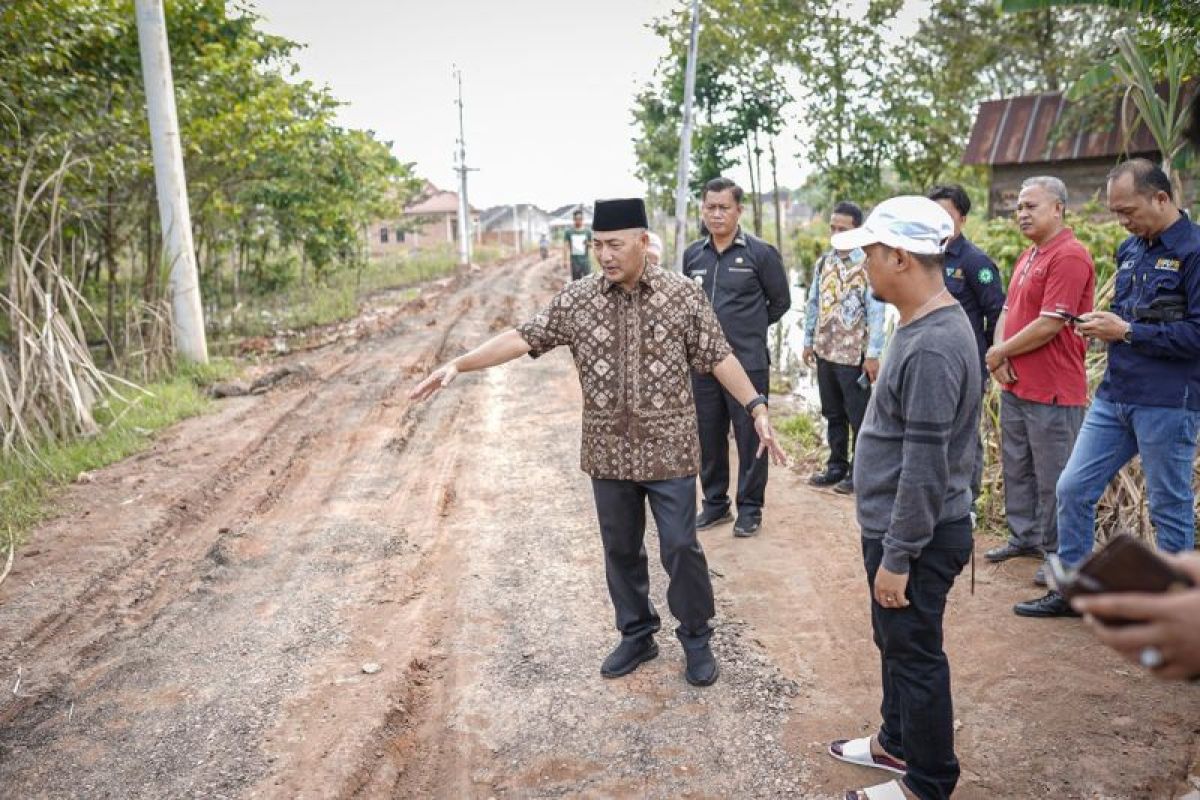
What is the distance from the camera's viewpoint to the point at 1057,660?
3703mm

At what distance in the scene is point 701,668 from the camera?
3.63 meters

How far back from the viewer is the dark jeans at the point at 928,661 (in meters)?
2.63

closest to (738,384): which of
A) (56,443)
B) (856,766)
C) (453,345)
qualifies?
(856,766)

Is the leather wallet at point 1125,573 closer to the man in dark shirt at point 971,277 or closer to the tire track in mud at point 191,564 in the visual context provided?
the tire track in mud at point 191,564

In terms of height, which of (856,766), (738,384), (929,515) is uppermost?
(738,384)

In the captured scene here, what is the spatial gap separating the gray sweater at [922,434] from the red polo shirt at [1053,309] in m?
1.86

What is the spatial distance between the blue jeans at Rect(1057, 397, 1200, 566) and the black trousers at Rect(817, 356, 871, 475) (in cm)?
169

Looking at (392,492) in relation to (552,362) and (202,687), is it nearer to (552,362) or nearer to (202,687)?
(202,687)

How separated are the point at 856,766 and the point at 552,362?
8.31 m

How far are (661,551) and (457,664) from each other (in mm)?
1078

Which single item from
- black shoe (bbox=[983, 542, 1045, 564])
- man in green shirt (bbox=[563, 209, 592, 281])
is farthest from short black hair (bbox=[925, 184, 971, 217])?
man in green shirt (bbox=[563, 209, 592, 281])

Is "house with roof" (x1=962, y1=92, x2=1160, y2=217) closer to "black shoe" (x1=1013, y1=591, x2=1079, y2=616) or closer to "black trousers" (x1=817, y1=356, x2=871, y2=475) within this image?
"black trousers" (x1=817, y1=356, x2=871, y2=475)

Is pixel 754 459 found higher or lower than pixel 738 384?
lower

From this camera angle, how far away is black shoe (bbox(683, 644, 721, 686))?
3609 millimetres
